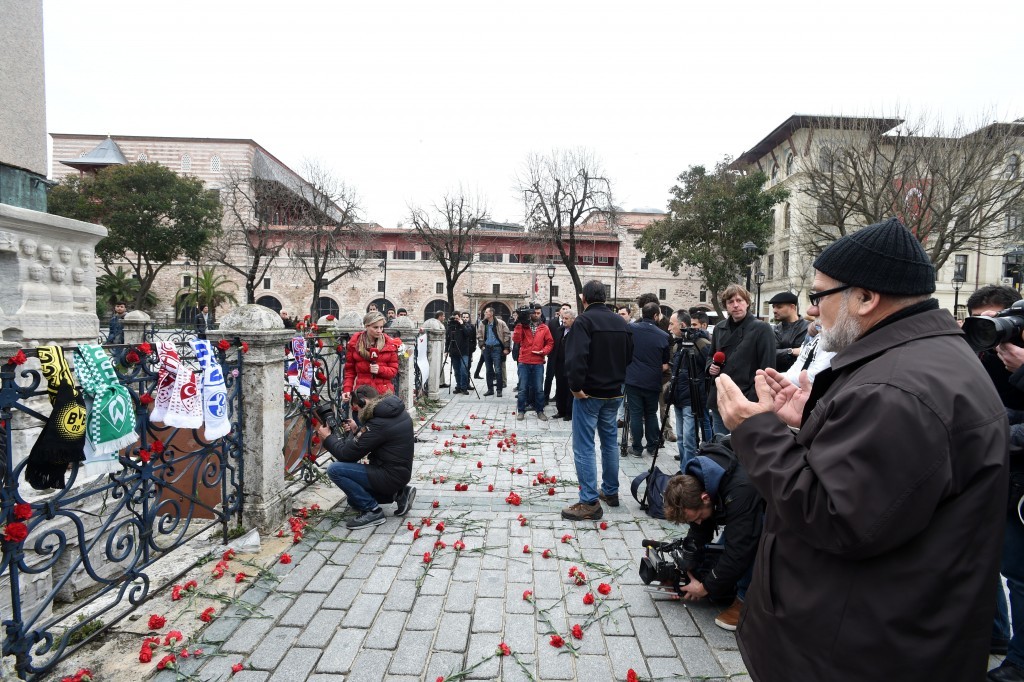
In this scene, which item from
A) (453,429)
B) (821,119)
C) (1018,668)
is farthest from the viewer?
(821,119)

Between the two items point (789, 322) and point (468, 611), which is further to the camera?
point (789, 322)

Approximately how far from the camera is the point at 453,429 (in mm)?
9102

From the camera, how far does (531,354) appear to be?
10250 mm

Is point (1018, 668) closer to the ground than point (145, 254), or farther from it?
closer to the ground

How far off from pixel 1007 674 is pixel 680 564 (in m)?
1.59

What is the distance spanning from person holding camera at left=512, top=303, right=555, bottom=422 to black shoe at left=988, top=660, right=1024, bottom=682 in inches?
294

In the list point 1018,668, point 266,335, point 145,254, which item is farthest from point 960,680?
point 145,254

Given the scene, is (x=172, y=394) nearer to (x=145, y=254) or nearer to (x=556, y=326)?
(x=556, y=326)

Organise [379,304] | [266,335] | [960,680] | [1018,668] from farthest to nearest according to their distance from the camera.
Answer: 1. [379,304]
2. [266,335]
3. [1018,668]
4. [960,680]

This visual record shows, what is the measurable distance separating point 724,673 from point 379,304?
50255 millimetres

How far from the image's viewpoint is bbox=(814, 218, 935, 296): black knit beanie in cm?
157

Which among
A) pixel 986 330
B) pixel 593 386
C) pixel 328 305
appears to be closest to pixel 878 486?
pixel 986 330

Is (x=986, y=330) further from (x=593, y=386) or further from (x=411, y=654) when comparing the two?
(x=593, y=386)

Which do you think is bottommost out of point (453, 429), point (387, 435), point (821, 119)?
point (453, 429)
